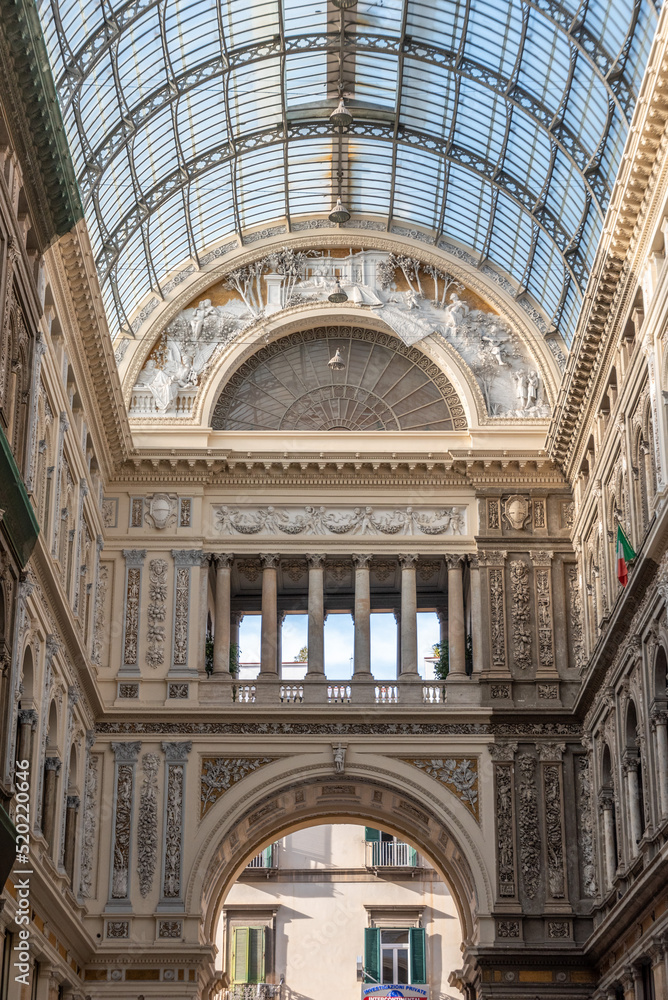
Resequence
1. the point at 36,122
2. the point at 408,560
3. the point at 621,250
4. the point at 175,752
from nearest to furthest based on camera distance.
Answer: the point at 36,122, the point at 621,250, the point at 175,752, the point at 408,560

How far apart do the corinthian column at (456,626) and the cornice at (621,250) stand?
4.98 meters

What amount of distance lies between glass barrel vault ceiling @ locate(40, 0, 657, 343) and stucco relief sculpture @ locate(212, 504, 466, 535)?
672 cm

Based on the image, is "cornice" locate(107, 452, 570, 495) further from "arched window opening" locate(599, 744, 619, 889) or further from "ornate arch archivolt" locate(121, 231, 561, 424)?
"arched window opening" locate(599, 744, 619, 889)

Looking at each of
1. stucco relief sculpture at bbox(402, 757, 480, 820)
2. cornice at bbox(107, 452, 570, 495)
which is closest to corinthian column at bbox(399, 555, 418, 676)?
stucco relief sculpture at bbox(402, 757, 480, 820)

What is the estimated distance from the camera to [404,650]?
4150 cm

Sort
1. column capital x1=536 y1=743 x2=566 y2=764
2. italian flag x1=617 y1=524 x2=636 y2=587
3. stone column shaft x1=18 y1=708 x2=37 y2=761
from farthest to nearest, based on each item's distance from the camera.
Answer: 1. column capital x1=536 y1=743 x2=566 y2=764
2. italian flag x1=617 y1=524 x2=636 y2=587
3. stone column shaft x1=18 y1=708 x2=37 y2=761

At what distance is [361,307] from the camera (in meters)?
45.2

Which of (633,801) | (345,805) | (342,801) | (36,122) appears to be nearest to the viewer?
(36,122)

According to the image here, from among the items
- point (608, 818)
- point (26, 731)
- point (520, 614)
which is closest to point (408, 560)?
point (520, 614)

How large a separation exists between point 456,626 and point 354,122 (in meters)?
15.2

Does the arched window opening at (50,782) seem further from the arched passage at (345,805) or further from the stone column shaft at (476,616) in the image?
the stone column shaft at (476,616)

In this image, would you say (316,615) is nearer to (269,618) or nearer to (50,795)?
(269,618)

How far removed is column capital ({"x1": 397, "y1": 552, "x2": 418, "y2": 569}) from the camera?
4206cm

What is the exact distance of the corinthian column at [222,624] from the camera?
41.0 metres
